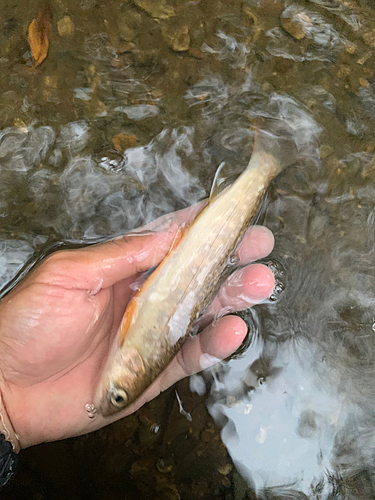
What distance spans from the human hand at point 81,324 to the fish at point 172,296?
28 centimetres

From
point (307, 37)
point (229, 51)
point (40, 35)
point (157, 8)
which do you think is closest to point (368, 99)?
point (307, 37)

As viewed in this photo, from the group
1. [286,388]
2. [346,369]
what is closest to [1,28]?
[286,388]

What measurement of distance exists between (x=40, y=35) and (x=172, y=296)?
6.74 feet

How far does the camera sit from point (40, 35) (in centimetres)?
295

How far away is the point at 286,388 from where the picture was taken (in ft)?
10.0

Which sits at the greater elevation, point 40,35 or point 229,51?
point 229,51

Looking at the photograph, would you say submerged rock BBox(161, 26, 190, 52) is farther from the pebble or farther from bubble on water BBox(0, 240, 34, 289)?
bubble on water BBox(0, 240, 34, 289)

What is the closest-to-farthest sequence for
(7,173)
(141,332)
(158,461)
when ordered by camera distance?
Answer: (141,332), (7,173), (158,461)

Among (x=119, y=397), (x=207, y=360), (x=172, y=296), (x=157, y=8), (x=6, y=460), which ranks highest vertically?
(x=157, y=8)

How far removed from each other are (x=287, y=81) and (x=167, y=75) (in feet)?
2.89

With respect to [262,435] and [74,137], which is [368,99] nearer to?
[74,137]

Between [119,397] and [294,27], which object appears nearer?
[119,397]

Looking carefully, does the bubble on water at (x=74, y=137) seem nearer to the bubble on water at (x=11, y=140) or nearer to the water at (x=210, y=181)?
the water at (x=210, y=181)

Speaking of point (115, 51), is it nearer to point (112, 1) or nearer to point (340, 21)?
point (112, 1)
